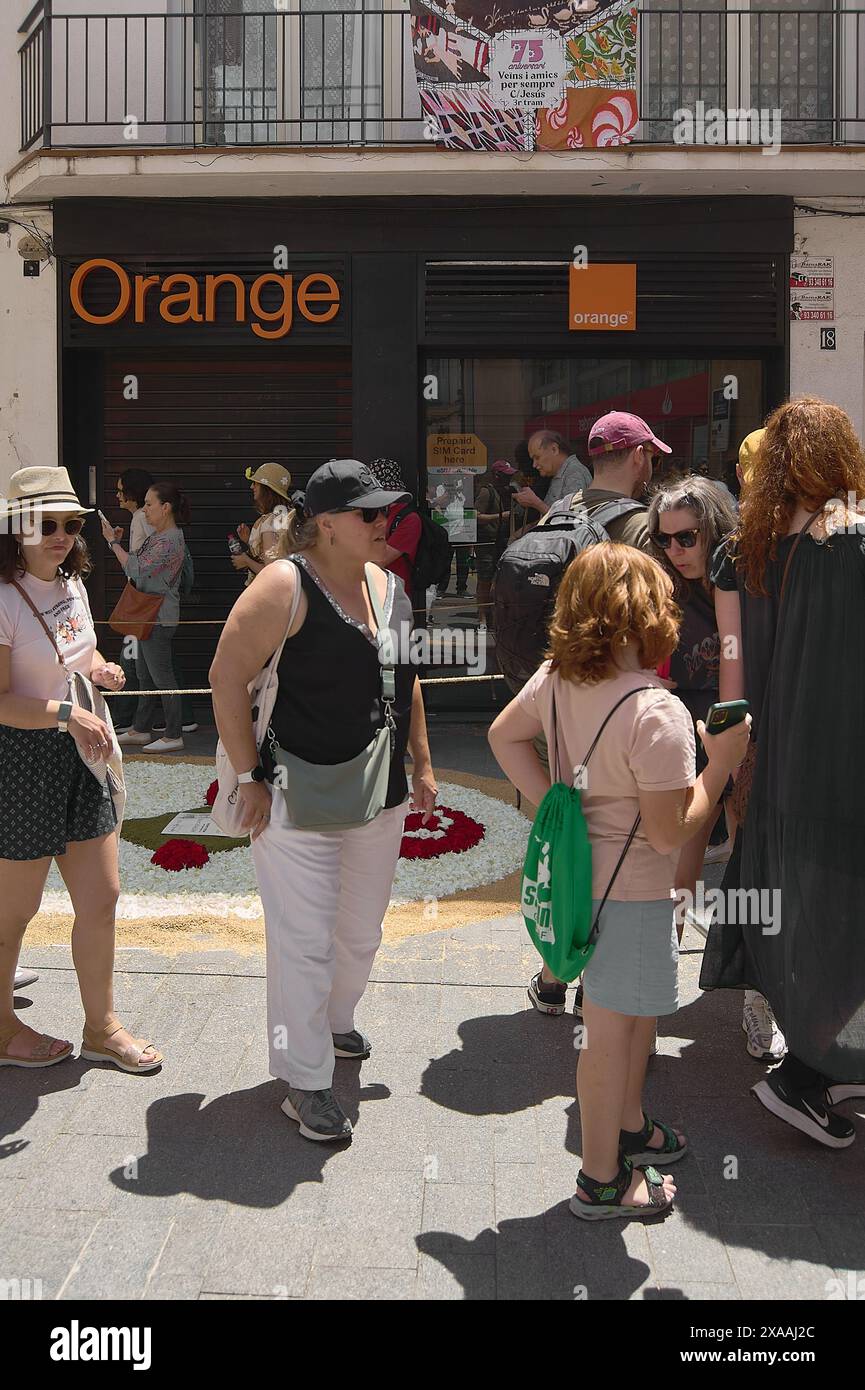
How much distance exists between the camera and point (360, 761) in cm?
403

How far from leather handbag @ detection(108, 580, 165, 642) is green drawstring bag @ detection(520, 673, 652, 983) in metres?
7.33

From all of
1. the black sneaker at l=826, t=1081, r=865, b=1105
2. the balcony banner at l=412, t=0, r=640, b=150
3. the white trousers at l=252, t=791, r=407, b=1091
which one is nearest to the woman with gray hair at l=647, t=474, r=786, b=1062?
the black sneaker at l=826, t=1081, r=865, b=1105

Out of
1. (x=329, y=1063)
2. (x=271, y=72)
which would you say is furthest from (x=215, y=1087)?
(x=271, y=72)

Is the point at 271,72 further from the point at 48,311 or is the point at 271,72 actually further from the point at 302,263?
the point at 48,311

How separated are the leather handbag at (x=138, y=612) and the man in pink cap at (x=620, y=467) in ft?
19.9

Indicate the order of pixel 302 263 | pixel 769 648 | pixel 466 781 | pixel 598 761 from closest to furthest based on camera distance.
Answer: pixel 598 761, pixel 769 648, pixel 466 781, pixel 302 263

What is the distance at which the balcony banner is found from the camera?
1022 cm

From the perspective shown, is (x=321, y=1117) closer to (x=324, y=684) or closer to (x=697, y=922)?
(x=324, y=684)

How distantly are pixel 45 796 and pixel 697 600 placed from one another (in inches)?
88.1

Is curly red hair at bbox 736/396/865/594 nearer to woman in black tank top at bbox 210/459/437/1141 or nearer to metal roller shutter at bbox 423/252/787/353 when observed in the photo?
woman in black tank top at bbox 210/459/437/1141

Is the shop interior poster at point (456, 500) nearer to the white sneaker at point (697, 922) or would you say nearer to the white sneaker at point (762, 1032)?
the white sneaker at point (697, 922)

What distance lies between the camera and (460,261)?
1103cm

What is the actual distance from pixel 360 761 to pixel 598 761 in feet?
2.96

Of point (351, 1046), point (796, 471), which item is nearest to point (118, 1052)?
point (351, 1046)
